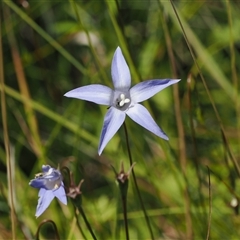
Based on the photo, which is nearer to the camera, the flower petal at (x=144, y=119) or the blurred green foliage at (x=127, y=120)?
the flower petal at (x=144, y=119)

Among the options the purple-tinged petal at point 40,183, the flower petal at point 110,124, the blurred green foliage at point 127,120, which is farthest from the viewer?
the blurred green foliage at point 127,120

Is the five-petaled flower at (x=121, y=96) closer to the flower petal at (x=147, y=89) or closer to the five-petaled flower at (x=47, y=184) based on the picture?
the flower petal at (x=147, y=89)

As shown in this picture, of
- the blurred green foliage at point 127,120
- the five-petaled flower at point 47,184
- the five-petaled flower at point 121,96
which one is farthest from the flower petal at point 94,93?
the blurred green foliage at point 127,120

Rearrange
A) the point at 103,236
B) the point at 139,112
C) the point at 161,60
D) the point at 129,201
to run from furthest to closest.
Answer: the point at 161,60, the point at 129,201, the point at 103,236, the point at 139,112

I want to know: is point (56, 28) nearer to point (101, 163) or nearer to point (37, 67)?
point (37, 67)

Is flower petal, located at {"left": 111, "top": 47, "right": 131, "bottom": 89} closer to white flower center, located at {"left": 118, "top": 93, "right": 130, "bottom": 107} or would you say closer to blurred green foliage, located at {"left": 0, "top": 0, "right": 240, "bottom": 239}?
white flower center, located at {"left": 118, "top": 93, "right": 130, "bottom": 107}

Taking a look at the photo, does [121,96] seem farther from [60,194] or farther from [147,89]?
[60,194]

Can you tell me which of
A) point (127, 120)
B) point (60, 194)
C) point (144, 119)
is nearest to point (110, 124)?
point (144, 119)

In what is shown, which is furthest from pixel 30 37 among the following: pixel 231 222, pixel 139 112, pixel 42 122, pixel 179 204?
pixel 139 112
